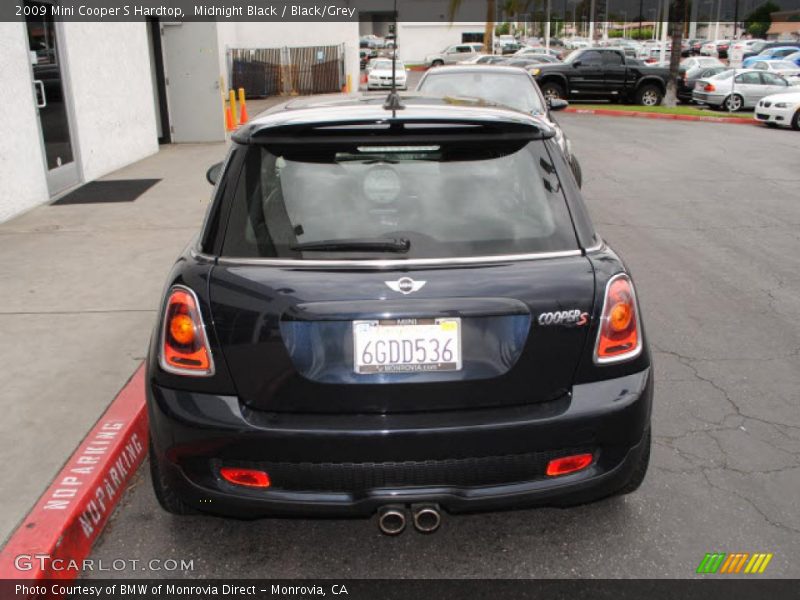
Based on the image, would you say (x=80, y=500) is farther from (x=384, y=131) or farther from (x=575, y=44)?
(x=575, y=44)

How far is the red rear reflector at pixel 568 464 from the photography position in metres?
2.72

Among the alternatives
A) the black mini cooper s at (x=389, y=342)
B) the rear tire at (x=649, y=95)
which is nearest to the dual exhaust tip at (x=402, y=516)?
the black mini cooper s at (x=389, y=342)

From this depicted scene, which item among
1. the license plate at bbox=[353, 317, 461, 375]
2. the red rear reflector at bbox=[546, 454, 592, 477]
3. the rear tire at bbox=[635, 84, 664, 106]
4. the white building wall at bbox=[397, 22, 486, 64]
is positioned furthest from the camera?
the white building wall at bbox=[397, 22, 486, 64]

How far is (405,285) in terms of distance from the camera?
8.55ft

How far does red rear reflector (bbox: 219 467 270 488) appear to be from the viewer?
105 inches

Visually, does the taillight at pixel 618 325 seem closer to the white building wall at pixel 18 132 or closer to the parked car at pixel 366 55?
the white building wall at pixel 18 132

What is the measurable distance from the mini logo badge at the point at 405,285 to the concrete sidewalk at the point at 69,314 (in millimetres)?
1789

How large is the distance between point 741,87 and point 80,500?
26.0m

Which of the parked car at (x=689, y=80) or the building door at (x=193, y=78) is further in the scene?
the parked car at (x=689, y=80)

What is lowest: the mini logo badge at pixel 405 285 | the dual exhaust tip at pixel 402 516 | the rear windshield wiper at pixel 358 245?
the dual exhaust tip at pixel 402 516

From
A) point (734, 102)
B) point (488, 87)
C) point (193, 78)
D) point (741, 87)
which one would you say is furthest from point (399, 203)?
point (741, 87)

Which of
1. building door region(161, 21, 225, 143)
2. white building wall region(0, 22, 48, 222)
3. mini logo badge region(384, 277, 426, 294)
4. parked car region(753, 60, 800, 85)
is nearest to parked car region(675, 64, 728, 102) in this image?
Answer: parked car region(753, 60, 800, 85)

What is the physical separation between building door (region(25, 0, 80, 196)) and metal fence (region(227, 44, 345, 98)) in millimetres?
Result: 22196

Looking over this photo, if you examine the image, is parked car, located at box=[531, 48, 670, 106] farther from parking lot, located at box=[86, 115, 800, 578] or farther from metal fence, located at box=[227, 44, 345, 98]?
parking lot, located at box=[86, 115, 800, 578]
